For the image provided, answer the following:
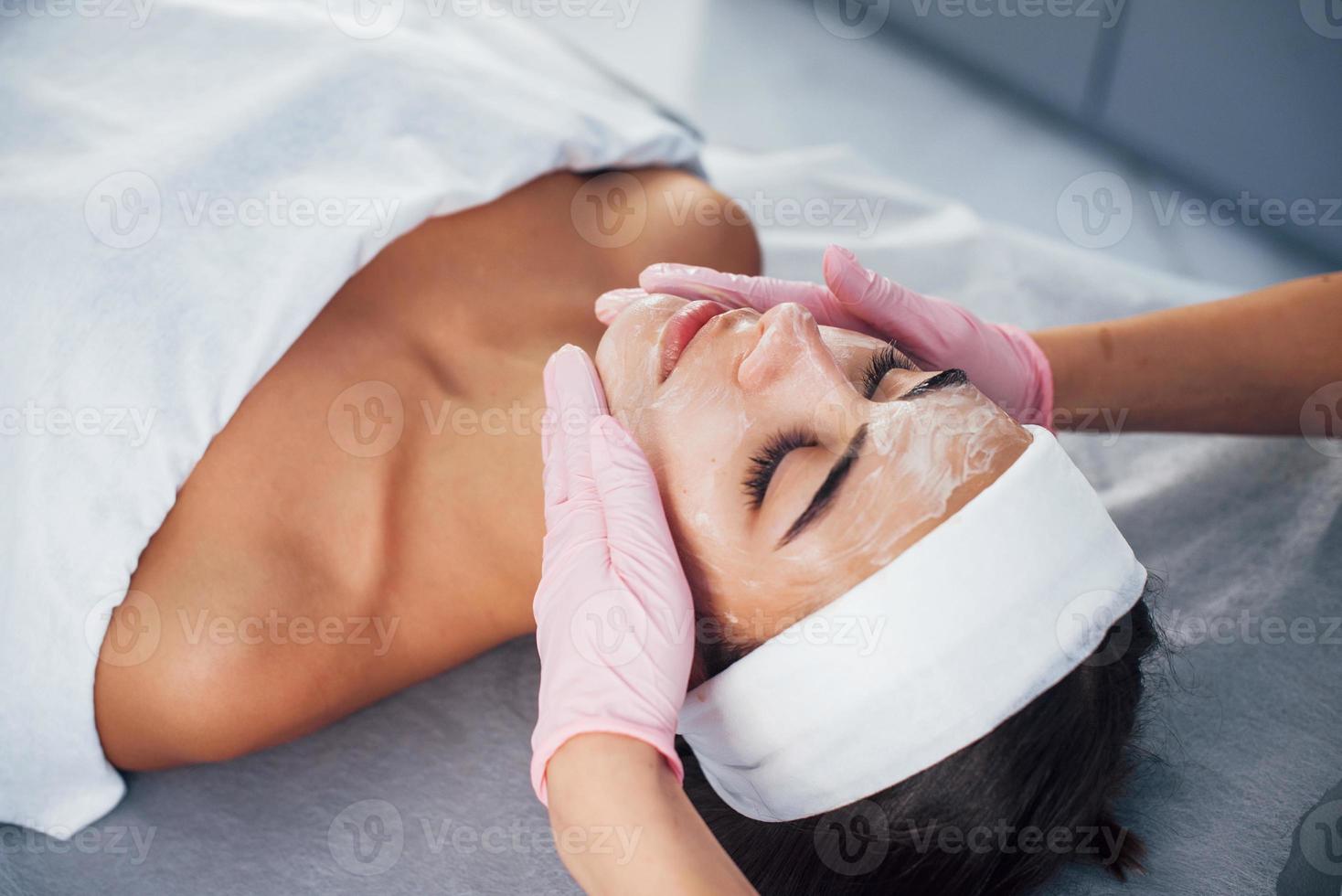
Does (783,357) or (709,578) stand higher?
(783,357)

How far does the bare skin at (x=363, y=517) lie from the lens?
1229 millimetres

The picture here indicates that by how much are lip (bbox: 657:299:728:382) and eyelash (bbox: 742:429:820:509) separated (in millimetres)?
168

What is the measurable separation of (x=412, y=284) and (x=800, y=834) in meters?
0.94

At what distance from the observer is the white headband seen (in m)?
0.95

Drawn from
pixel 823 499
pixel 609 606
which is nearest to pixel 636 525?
pixel 609 606

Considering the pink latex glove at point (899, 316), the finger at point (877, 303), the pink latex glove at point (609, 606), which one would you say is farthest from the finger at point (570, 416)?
the finger at point (877, 303)

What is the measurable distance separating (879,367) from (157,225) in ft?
3.19

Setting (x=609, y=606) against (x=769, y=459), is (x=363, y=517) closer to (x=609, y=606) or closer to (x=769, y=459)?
(x=609, y=606)

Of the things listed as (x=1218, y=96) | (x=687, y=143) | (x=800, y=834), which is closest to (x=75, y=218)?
(x=687, y=143)

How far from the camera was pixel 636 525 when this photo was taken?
1.02 metres

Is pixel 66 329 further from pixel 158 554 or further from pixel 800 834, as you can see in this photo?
pixel 800 834

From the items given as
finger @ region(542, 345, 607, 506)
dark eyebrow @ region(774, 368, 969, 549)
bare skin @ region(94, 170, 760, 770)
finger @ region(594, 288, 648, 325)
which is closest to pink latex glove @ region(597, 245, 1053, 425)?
finger @ region(594, 288, 648, 325)

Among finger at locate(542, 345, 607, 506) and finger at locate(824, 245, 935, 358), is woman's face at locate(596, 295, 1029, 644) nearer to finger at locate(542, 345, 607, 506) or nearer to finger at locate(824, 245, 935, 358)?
finger at locate(542, 345, 607, 506)

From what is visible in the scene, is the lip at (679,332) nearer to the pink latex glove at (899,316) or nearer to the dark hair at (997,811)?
the pink latex glove at (899,316)
